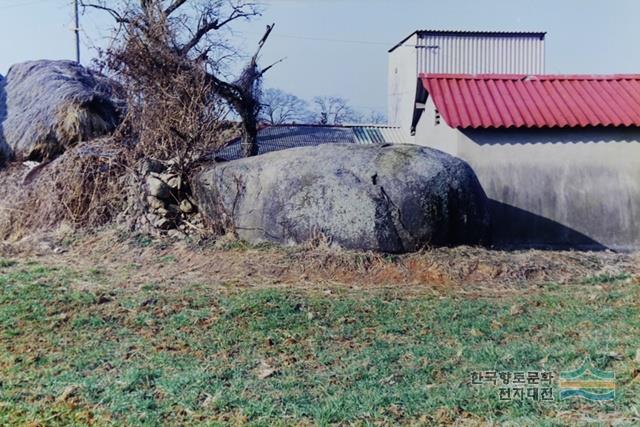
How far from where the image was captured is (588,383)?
12.6ft

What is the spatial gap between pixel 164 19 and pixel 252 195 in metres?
4.30

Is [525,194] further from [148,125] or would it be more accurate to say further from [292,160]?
[148,125]

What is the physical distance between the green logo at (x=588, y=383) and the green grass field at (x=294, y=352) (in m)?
0.07

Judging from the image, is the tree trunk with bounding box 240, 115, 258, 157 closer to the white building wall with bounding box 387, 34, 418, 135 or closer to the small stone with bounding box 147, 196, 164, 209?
the small stone with bounding box 147, 196, 164, 209

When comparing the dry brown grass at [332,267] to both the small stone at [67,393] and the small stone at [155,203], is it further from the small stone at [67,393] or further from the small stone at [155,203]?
the small stone at [67,393]

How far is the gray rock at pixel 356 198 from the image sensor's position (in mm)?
7496

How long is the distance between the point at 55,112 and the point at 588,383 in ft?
33.7

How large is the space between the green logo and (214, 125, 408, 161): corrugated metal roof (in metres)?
12.3

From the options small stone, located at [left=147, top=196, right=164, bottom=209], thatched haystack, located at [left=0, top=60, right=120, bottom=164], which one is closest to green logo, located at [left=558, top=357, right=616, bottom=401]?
small stone, located at [left=147, top=196, right=164, bottom=209]

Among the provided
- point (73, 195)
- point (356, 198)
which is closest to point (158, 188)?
point (73, 195)

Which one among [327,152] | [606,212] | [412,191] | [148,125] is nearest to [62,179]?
[148,125]

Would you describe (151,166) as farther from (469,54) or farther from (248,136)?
(469,54)

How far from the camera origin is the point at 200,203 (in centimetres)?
863

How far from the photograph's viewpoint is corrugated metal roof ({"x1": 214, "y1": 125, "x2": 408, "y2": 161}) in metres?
16.7
